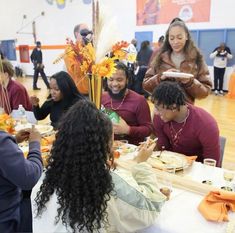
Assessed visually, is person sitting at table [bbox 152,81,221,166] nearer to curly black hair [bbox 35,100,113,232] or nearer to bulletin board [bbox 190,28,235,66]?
curly black hair [bbox 35,100,113,232]

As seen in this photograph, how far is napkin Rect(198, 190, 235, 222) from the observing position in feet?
3.95

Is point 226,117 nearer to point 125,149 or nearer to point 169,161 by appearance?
point 125,149

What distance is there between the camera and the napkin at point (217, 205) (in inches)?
47.4

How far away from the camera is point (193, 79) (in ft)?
7.38

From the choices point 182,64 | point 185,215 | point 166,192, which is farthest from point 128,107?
point 185,215

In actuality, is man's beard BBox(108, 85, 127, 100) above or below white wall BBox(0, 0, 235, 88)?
below

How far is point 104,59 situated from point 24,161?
2.10ft

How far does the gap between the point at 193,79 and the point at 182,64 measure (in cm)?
26

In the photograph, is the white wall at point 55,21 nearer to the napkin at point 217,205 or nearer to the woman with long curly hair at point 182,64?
the woman with long curly hair at point 182,64

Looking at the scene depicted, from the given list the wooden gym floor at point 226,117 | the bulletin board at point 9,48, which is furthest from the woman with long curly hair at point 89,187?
the bulletin board at point 9,48

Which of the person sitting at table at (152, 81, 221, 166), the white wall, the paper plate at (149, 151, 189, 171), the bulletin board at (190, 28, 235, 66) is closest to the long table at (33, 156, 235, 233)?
the paper plate at (149, 151, 189, 171)

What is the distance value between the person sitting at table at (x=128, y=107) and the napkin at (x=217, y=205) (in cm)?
103

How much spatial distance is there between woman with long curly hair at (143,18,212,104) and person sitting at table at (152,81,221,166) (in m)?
0.38

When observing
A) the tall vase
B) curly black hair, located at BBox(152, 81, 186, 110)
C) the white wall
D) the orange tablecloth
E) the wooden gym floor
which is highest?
the white wall
